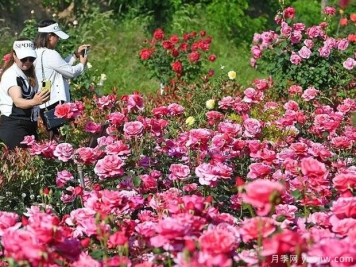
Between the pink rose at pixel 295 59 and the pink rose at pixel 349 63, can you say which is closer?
the pink rose at pixel 349 63

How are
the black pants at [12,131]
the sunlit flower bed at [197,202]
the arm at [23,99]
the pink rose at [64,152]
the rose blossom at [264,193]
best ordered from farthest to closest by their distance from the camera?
the black pants at [12,131]
the arm at [23,99]
the pink rose at [64,152]
the sunlit flower bed at [197,202]
the rose blossom at [264,193]

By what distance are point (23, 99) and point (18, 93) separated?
3.3 inches

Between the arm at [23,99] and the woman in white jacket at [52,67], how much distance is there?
1.92 feet

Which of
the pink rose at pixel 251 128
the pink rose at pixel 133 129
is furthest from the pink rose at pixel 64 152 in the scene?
the pink rose at pixel 251 128

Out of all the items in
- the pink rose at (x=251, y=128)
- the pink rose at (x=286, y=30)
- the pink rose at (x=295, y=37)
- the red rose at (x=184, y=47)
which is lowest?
the pink rose at (x=251, y=128)

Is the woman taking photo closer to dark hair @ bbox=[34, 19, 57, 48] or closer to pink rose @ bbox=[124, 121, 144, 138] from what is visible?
dark hair @ bbox=[34, 19, 57, 48]

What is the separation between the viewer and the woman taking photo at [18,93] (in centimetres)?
449

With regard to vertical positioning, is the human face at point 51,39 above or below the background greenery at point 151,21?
above

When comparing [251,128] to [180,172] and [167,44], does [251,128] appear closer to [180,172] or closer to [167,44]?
[180,172]

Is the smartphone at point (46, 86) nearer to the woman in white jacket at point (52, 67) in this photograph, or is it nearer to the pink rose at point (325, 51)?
the woman in white jacket at point (52, 67)

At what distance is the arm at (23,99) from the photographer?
13.6ft

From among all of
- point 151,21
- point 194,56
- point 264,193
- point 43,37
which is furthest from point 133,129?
point 151,21

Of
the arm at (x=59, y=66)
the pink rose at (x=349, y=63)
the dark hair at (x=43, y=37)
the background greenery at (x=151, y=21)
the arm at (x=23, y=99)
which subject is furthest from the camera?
the background greenery at (x=151, y=21)

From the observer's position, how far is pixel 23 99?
4.38 meters
